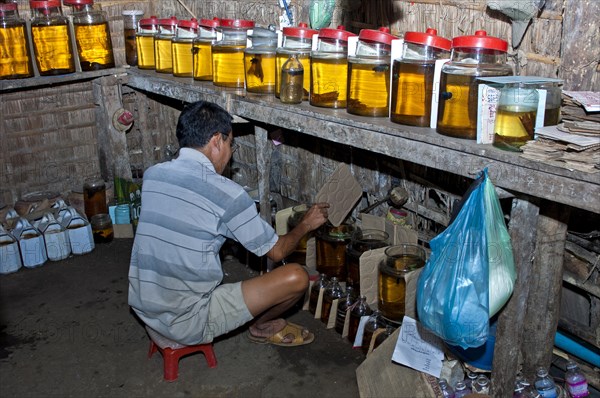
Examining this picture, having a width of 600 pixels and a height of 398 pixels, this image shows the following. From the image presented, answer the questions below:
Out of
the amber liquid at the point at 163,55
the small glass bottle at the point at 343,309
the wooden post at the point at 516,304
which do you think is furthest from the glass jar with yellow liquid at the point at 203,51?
the wooden post at the point at 516,304

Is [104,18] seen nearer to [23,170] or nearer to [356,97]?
[23,170]

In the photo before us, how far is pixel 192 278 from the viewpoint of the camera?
9.74 feet

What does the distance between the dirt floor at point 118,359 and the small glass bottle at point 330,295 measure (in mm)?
70

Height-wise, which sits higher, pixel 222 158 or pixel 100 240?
pixel 222 158

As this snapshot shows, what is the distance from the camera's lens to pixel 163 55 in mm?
4730

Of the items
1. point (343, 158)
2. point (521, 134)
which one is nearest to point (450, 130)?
point (521, 134)

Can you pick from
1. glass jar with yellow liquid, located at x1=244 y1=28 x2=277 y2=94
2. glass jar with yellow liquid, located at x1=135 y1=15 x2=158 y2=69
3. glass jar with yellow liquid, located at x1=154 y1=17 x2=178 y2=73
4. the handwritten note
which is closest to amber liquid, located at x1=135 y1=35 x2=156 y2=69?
glass jar with yellow liquid, located at x1=135 y1=15 x2=158 y2=69

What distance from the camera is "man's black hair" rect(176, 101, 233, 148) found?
2969 mm

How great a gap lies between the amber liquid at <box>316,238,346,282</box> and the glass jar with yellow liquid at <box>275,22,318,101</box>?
997mm

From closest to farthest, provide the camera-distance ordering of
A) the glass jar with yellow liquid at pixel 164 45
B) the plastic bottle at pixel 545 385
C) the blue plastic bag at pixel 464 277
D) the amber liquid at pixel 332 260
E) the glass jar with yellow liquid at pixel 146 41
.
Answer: the blue plastic bag at pixel 464 277, the plastic bottle at pixel 545 385, the amber liquid at pixel 332 260, the glass jar with yellow liquid at pixel 164 45, the glass jar with yellow liquid at pixel 146 41

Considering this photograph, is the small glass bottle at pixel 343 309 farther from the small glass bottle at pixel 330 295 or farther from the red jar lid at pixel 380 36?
the red jar lid at pixel 380 36

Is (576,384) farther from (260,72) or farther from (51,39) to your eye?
(51,39)

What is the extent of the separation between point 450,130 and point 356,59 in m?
0.68

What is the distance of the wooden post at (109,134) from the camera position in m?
5.33
